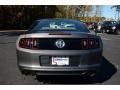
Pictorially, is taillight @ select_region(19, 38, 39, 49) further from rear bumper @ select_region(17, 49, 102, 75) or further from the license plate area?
the license plate area

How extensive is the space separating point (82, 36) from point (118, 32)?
26.1 meters

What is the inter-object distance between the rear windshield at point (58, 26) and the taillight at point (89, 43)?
66 centimetres

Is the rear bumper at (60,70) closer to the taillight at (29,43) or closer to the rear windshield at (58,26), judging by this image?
the taillight at (29,43)

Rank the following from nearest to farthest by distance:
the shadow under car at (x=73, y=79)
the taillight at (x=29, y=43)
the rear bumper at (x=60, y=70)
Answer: the rear bumper at (x=60, y=70) < the taillight at (x=29, y=43) < the shadow under car at (x=73, y=79)

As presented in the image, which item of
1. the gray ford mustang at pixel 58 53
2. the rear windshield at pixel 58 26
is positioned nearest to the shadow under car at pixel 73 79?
the gray ford mustang at pixel 58 53

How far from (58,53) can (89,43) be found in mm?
670

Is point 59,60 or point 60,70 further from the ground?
point 59,60

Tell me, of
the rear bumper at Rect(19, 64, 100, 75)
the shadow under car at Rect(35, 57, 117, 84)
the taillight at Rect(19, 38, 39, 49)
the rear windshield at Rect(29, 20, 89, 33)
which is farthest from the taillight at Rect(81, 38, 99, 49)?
the shadow under car at Rect(35, 57, 117, 84)

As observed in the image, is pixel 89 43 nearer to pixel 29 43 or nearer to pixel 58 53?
pixel 58 53

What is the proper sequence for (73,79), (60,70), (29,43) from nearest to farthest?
(60,70), (29,43), (73,79)

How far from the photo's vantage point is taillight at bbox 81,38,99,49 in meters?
6.14

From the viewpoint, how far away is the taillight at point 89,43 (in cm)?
614

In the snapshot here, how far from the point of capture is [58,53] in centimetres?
600

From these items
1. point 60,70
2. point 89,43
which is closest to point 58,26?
point 89,43
